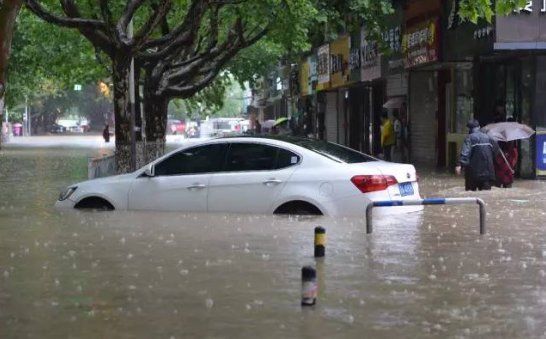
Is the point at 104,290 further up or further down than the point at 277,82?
further down

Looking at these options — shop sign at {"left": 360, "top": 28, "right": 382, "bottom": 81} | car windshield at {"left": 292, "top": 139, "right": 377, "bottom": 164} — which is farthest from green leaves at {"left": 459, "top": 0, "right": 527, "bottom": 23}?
shop sign at {"left": 360, "top": 28, "right": 382, "bottom": 81}

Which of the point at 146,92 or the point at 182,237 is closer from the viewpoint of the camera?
the point at 182,237

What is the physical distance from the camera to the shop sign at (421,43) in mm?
26055

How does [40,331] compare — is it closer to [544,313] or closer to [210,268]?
[210,268]

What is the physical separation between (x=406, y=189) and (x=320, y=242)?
3.36 m

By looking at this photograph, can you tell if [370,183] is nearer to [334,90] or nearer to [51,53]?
[51,53]

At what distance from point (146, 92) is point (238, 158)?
56.7 feet

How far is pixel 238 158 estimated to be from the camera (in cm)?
1345

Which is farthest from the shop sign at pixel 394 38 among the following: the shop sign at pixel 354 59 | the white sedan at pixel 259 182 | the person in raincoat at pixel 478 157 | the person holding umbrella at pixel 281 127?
the person holding umbrella at pixel 281 127

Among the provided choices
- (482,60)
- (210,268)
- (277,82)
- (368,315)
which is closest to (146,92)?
(482,60)

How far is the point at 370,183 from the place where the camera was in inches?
496

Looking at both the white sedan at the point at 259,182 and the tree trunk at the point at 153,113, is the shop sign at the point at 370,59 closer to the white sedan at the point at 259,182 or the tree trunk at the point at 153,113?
the tree trunk at the point at 153,113

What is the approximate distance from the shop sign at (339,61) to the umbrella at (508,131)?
62.9 feet

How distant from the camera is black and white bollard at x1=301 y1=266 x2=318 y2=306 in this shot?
738cm
